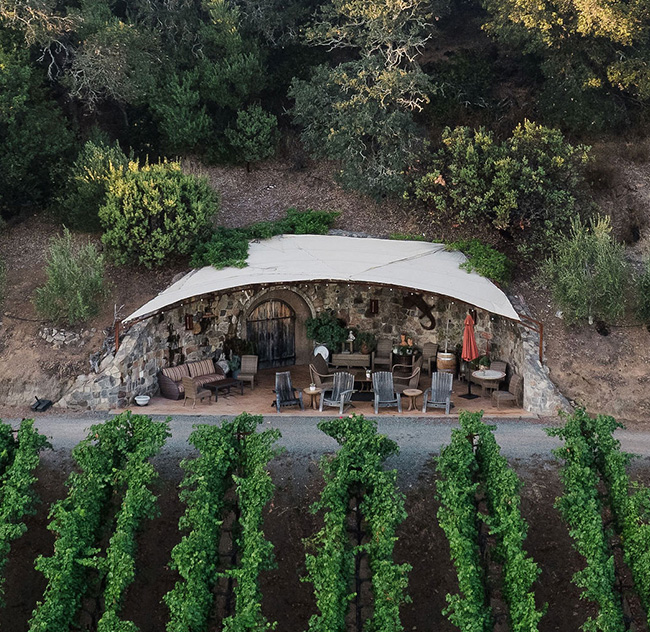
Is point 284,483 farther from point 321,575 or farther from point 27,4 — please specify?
point 27,4

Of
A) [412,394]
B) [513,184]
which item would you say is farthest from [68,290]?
[513,184]

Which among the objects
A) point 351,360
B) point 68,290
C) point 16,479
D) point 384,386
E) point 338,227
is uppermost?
point 338,227

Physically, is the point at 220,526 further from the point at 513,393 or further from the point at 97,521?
the point at 513,393

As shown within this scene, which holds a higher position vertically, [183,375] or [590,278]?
[590,278]

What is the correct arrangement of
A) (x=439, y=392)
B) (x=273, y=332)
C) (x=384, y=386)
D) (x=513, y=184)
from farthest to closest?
(x=273, y=332) < (x=513, y=184) < (x=384, y=386) < (x=439, y=392)

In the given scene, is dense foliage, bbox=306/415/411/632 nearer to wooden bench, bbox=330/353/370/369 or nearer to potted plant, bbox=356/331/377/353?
wooden bench, bbox=330/353/370/369

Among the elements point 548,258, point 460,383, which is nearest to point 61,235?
point 460,383
